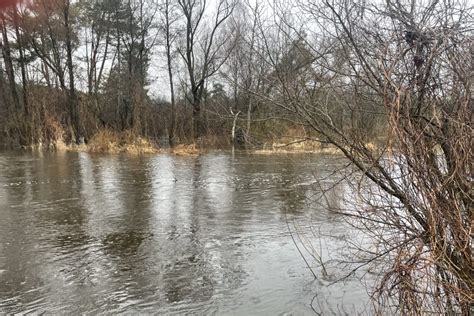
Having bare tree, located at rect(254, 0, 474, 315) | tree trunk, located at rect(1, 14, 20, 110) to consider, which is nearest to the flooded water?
bare tree, located at rect(254, 0, 474, 315)

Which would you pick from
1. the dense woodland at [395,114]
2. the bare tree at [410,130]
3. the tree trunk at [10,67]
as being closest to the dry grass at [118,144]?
the tree trunk at [10,67]

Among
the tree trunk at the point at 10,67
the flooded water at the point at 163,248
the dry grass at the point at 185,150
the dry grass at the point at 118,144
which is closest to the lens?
the flooded water at the point at 163,248

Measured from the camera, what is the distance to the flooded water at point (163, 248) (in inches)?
168

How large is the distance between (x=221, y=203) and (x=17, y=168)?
8.67 metres

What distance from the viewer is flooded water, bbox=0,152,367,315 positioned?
14.0 ft

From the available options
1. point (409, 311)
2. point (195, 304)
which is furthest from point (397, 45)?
point (195, 304)

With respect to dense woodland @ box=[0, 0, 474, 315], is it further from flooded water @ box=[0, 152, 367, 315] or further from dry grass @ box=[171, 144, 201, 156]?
dry grass @ box=[171, 144, 201, 156]

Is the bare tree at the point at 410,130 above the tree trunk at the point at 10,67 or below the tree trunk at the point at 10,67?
below

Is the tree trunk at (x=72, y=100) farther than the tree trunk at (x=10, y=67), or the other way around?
the tree trunk at (x=10, y=67)

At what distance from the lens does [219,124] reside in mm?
27469

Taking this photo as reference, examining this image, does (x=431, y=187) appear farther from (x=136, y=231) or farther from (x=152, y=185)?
(x=152, y=185)

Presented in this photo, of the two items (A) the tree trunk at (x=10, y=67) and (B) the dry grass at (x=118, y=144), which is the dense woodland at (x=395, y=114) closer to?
(B) the dry grass at (x=118, y=144)

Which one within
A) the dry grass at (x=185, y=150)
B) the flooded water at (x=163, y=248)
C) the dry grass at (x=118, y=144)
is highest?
the dry grass at (x=118, y=144)

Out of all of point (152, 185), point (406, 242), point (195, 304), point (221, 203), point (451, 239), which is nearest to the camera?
point (451, 239)
